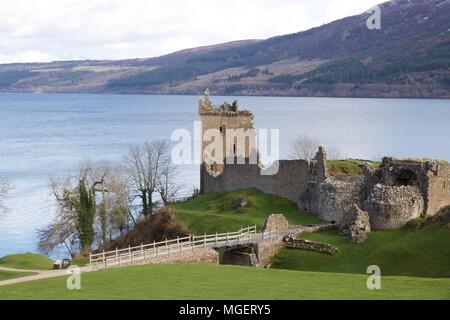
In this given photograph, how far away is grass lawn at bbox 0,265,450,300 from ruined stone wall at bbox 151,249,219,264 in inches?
207

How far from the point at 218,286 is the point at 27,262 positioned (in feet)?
52.2

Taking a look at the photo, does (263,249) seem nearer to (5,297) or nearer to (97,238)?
(5,297)

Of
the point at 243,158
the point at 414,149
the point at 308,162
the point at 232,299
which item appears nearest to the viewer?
the point at 232,299

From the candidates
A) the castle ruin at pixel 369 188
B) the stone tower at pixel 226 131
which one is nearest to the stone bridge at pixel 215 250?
the castle ruin at pixel 369 188

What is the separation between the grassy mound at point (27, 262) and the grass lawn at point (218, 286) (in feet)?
24.5

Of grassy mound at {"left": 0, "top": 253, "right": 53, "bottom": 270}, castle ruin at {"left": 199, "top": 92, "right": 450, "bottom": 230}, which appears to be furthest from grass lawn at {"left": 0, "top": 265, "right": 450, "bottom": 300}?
castle ruin at {"left": 199, "top": 92, "right": 450, "bottom": 230}

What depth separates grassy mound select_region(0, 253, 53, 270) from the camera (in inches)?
1647

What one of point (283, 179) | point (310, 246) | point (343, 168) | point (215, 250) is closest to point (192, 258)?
point (215, 250)

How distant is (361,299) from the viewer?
28.0 metres

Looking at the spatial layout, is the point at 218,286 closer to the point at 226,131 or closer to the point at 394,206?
the point at 394,206

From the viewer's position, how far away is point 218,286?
31.0 metres

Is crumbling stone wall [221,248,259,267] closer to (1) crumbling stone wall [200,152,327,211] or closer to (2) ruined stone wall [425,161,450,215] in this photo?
(1) crumbling stone wall [200,152,327,211]
